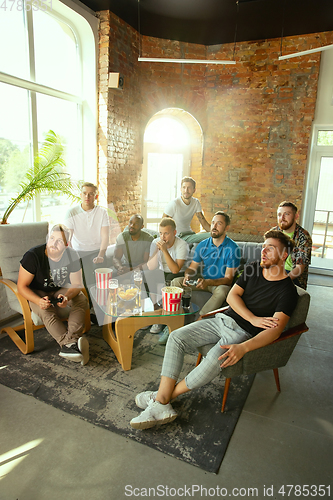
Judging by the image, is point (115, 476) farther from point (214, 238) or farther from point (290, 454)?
point (214, 238)

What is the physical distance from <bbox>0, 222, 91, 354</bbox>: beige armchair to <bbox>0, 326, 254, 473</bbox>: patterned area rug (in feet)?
0.41

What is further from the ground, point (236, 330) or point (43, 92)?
point (43, 92)

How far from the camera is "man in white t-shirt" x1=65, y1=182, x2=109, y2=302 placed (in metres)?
4.00

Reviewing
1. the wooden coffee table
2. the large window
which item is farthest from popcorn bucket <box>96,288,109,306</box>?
the large window

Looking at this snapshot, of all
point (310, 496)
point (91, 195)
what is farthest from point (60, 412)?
point (91, 195)

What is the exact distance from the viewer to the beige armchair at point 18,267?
2.98 meters

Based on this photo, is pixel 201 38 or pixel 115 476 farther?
pixel 201 38

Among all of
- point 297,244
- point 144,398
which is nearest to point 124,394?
point 144,398

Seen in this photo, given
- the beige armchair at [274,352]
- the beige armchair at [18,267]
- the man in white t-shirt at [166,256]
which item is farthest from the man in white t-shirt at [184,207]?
the beige armchair at [274,352]

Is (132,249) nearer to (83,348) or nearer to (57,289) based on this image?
(57,289)

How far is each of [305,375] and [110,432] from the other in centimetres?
176

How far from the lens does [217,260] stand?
3.48 metres

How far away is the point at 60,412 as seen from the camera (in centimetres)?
232

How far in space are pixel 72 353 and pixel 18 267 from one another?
1.09 meters
